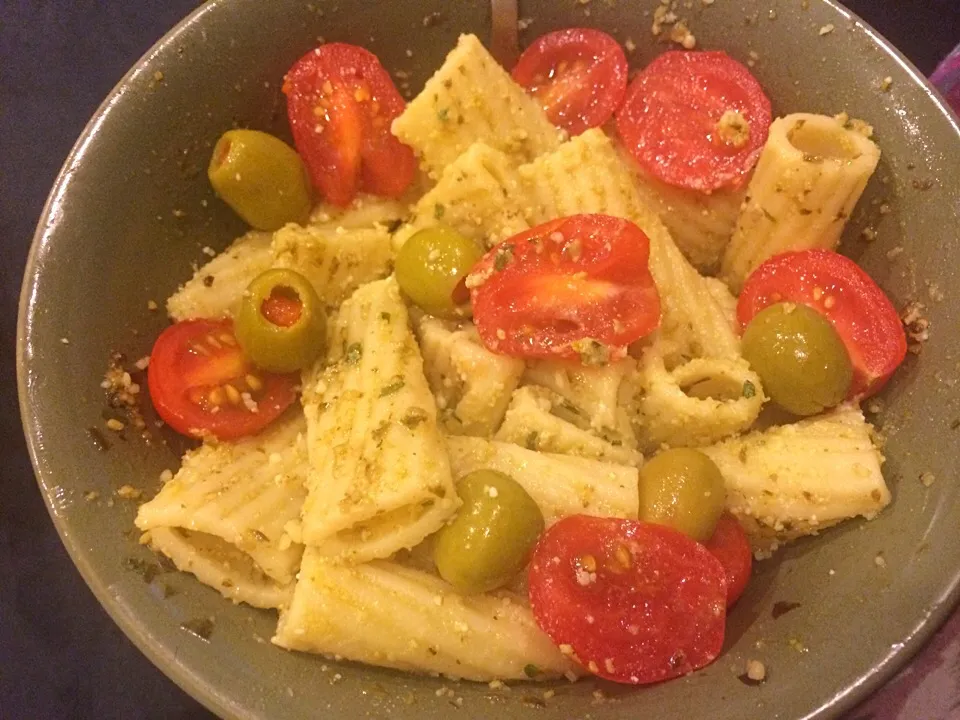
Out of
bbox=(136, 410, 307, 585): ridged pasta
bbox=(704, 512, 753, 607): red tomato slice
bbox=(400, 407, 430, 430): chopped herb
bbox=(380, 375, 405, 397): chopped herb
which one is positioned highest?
bbox=(704, 512, 753, 607): red tomato slice

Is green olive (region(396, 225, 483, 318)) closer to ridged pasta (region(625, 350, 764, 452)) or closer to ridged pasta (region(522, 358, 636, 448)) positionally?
ridged pasta (region(522, 358, 636, 448))

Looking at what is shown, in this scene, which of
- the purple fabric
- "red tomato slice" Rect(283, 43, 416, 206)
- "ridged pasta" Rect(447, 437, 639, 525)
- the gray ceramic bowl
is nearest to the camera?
the gray ceramic bowl

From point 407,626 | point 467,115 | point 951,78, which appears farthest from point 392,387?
point 951,78

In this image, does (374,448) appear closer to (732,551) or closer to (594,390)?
(594,390)

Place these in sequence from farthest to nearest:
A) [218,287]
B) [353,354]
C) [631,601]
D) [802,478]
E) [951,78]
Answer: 1. [951,78]
2. [218,287]
3. [353,354]
4. [802,478]
5. [631,601]

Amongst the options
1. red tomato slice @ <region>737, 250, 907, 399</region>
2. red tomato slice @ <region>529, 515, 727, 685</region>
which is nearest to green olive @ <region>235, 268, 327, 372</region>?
red tomato slice @ <region>529, 515, 727, 685</region>
